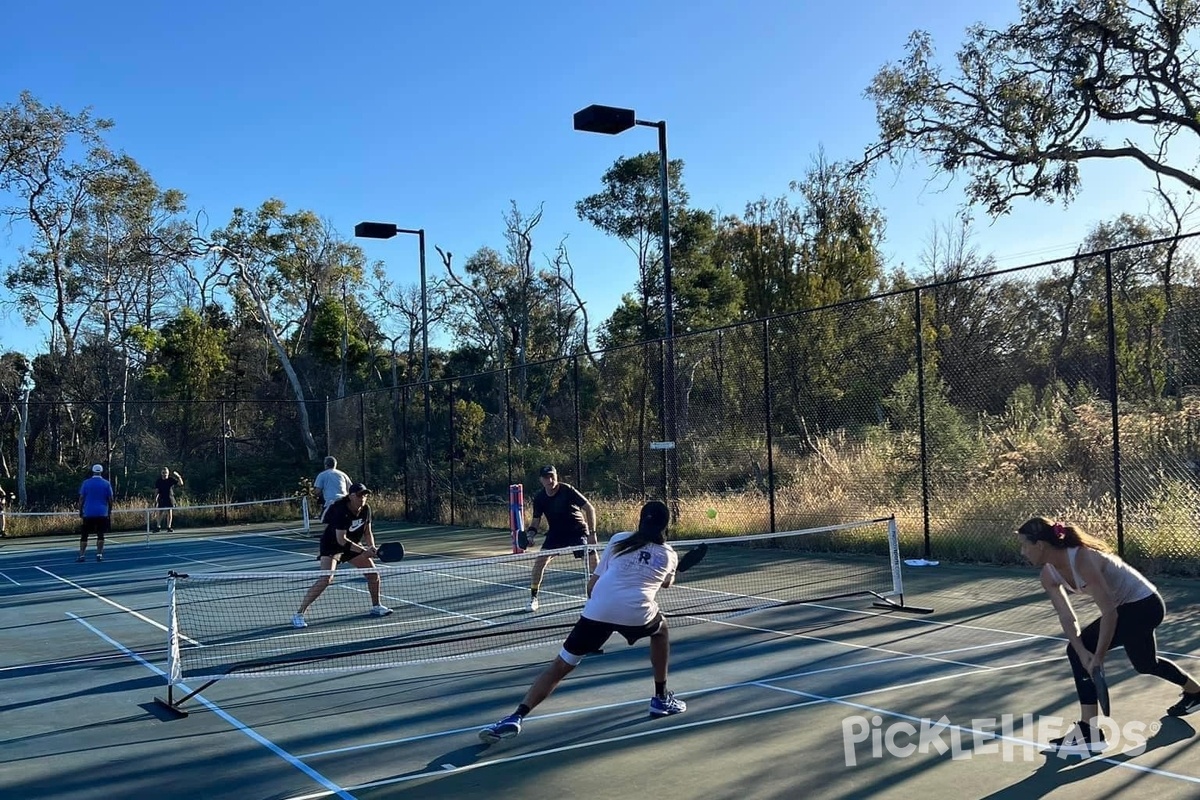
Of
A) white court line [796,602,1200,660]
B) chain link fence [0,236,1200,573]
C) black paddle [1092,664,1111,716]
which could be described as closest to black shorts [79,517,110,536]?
chain link fence [0,236,1200,573]

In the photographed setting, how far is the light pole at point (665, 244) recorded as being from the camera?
54.7 ft

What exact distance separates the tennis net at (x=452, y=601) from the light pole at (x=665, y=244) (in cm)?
238

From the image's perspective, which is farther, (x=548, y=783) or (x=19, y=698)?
(x=19, y=698)

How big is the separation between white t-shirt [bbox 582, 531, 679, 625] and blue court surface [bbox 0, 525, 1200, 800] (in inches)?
29.7

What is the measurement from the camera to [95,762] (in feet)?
21.0

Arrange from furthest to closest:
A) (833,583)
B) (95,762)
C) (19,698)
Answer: (833,583)
(19,698)
(95,762)

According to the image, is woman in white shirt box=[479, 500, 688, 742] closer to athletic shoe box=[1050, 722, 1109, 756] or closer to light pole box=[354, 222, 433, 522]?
athletic shoe box=[1050, 722, 1109, 756]

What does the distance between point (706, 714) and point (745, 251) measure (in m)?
26.0

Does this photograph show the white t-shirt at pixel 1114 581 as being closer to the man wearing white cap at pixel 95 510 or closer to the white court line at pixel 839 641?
the white court line at pixel 839 641

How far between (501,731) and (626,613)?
1.05 meters

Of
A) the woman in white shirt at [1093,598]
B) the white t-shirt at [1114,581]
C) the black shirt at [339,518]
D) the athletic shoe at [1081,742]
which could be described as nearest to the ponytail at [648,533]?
the woman in white shirt at [1093,598]

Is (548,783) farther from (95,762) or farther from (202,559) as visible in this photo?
(202,559)

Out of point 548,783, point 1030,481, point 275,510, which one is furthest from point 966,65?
point 275,510

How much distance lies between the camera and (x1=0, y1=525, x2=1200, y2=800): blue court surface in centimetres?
565
